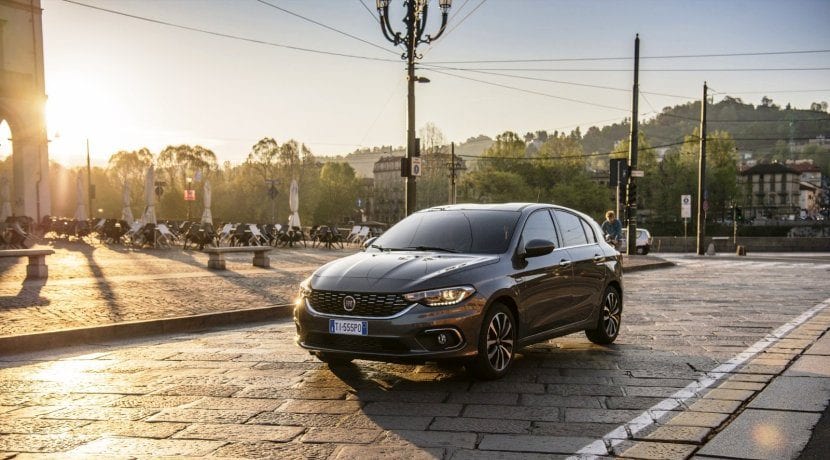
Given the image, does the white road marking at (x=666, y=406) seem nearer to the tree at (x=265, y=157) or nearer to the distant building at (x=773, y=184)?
the tree at (x=265, y=157)

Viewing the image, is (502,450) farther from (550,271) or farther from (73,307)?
(73,307)

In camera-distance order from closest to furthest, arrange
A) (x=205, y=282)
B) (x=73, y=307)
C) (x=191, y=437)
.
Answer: (x=191, y=437) < (x=73, y=307) < (x=205, y=282)

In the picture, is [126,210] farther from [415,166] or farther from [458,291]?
[458,291]

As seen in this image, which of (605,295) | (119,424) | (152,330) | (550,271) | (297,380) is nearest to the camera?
(119,424)

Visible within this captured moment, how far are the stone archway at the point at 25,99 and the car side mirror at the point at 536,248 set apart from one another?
3510cm

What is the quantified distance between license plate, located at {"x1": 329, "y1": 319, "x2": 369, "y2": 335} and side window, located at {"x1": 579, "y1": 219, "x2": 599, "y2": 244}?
3.49 metres

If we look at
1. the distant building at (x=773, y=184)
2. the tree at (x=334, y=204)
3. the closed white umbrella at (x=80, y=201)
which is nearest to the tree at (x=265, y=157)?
the tree at (x=334, y=204)

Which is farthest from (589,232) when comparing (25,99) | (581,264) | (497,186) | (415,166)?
(497,186)

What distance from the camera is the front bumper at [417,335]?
601 centimetres

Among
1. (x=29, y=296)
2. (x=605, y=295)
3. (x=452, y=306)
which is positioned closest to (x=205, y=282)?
(x=29, y=296)

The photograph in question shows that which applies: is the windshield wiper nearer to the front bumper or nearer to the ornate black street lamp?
the front bumper

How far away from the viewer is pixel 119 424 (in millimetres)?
5176

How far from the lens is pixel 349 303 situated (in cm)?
621

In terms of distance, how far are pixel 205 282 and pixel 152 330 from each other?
5533 mm
